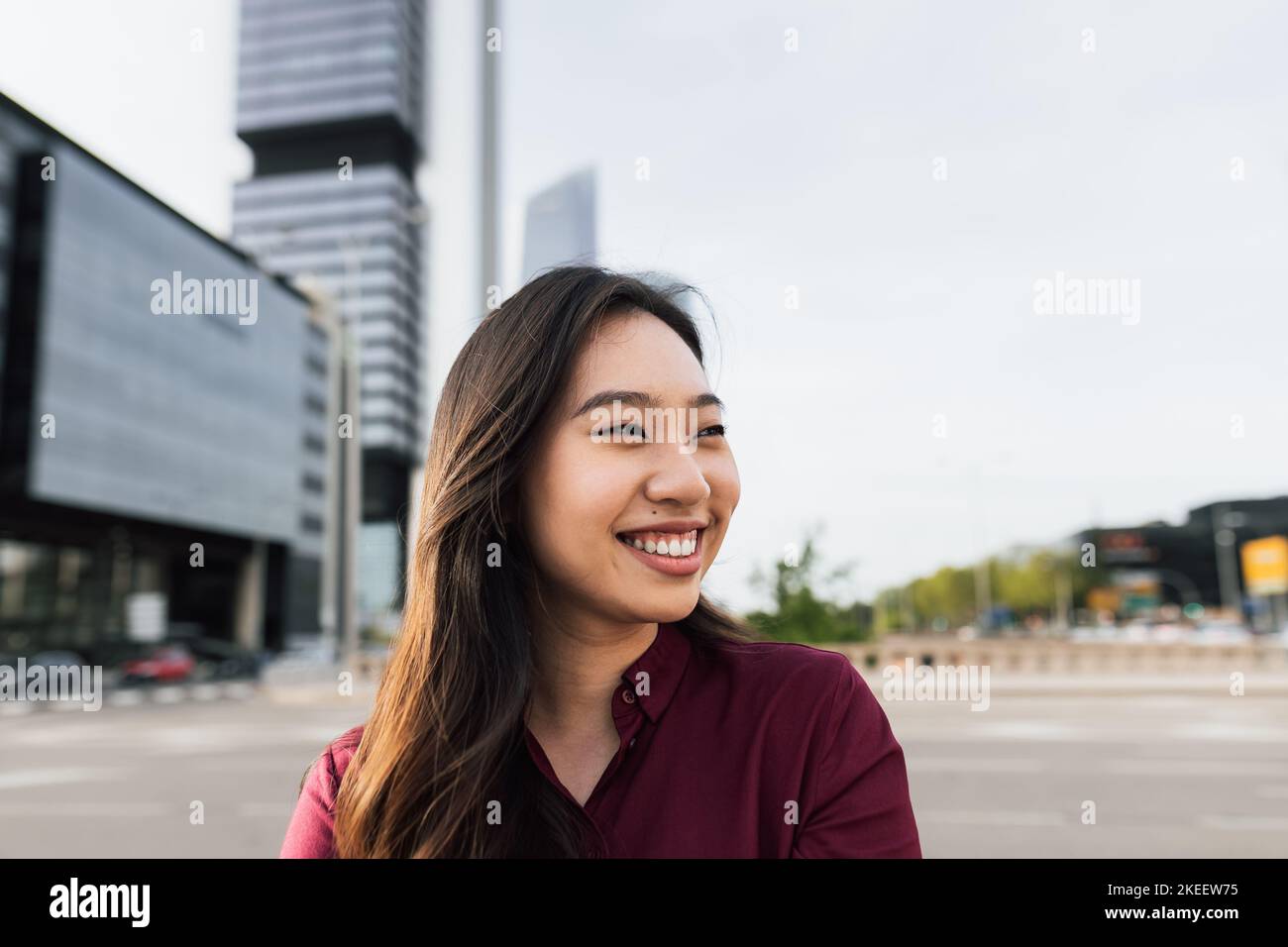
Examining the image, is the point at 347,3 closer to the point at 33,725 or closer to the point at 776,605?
the point at 776,605

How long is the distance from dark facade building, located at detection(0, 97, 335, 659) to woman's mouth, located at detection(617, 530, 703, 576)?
53.5 ft

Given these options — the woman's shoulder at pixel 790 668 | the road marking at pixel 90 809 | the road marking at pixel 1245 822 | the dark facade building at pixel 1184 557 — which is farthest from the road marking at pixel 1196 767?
the dark facade building at pixel 1184 557

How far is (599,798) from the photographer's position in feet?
3.68

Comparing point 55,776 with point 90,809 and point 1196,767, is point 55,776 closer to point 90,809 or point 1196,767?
point 90,809

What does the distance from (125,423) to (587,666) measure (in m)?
28.1

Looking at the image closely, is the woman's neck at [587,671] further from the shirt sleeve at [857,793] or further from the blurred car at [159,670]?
the blurred car at [159,670]

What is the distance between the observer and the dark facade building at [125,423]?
73.2 feet

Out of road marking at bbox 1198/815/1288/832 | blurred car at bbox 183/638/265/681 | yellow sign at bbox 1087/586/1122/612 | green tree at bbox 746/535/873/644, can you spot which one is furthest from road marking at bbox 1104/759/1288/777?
yellow sign at bbox 1087/586/1122/612

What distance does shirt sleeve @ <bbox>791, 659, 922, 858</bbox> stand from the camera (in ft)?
3.46

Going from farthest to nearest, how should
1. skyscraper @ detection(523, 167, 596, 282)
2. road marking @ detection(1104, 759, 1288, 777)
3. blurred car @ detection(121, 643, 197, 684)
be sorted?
blurred car @ detection(121, 643, 197, 684)
road marking @ detection(1104, 759, 1288, 777)
skyscraper @ detection(523, 167, 596, 282)

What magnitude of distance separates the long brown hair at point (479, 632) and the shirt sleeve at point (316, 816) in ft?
0.08

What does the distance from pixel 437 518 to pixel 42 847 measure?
17.7 feet

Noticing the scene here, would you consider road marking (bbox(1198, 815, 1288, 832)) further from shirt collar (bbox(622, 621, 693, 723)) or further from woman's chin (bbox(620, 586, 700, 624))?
woman's chin (bbox(620, 586, 700, 624))
